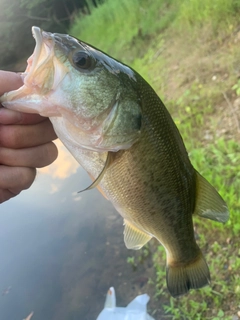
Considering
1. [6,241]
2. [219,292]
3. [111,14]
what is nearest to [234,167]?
[219,292]

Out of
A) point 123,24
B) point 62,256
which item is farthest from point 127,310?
point 123,24

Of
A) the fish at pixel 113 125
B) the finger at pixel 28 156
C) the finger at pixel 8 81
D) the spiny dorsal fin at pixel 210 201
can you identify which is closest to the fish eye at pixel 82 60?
the fish at pixel 113 125

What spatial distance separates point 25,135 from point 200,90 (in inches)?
99.5

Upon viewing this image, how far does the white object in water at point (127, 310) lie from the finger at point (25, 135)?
127 centimetres

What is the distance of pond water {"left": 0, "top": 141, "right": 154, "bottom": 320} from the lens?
7.50ft

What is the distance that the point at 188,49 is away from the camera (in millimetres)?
4121

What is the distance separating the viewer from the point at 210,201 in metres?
1.21

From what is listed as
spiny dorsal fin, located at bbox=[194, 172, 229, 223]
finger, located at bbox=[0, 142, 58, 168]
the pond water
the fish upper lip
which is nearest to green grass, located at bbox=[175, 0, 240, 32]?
the pond water

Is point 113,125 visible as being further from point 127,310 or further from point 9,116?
point 127,310

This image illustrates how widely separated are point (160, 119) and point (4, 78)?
1.42ft

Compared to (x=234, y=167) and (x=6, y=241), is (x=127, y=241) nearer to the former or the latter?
(x=234, y=167)

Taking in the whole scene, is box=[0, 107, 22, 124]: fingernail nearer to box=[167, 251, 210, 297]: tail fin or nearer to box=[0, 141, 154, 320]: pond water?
box=[167, 251, 210, 297]: tail fin

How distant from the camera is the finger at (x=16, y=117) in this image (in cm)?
101

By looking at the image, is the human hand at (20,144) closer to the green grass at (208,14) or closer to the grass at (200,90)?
the grass at (200,90)
